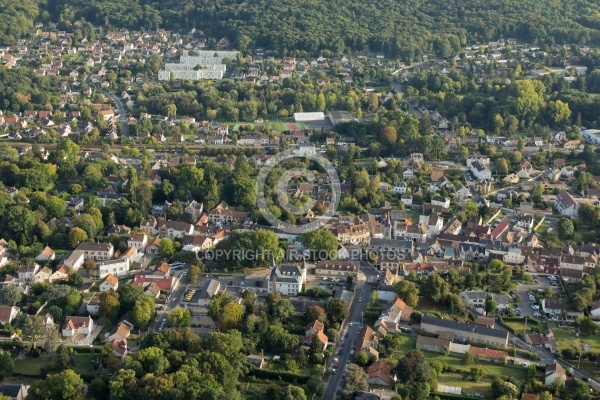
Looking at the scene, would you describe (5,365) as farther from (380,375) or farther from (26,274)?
(380,375)

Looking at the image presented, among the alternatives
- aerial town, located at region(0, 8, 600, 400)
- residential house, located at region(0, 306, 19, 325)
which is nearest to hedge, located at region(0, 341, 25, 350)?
aerial town, located at region(0, 8, 600, 400)

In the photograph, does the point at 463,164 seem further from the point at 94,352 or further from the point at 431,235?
the point at 94,352

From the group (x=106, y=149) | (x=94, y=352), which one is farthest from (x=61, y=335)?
(x=106, y=149)

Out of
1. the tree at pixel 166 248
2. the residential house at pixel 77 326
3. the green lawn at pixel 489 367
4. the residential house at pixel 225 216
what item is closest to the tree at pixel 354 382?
the green lawn at pixel 489 367

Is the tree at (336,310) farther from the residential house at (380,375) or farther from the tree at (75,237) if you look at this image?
the tree at (75,237)

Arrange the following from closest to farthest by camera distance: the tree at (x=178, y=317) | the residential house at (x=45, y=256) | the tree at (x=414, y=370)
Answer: the tree at (x=414, y=370)
the tree at (x=178, y=317)
the residential house at (x=45, y=256)

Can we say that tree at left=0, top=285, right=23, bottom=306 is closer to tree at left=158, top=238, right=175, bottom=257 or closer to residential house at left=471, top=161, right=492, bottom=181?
tree at left=158, top=238, right=175, bottom=257

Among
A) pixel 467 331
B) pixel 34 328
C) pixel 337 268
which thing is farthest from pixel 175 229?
pixel 467 331
